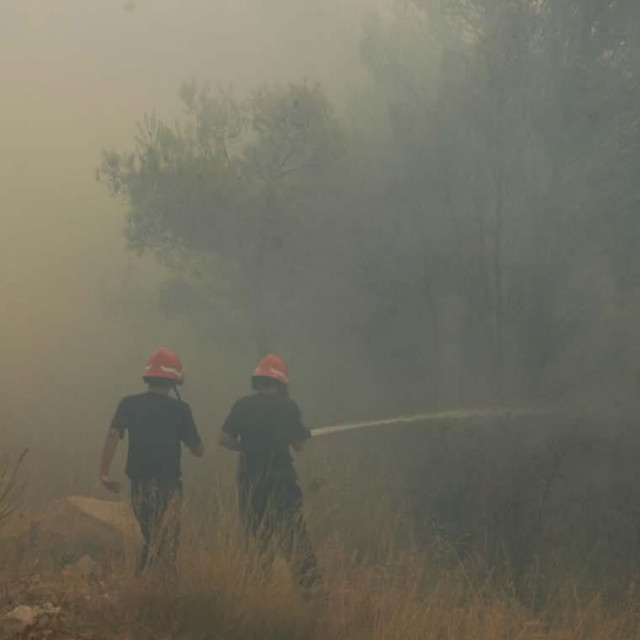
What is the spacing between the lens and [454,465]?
11.0m

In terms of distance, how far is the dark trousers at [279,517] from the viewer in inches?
232

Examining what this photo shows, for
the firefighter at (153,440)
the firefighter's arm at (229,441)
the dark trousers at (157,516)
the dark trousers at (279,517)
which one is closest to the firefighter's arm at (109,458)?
the firefighter at (153,440)

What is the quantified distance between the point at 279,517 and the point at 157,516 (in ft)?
2.89

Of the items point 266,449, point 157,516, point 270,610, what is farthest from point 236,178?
point 270,610

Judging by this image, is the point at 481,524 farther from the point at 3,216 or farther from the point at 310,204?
the point at 3,216

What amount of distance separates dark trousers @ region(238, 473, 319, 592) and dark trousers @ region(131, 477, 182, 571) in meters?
0.50

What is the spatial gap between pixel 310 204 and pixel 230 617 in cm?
912

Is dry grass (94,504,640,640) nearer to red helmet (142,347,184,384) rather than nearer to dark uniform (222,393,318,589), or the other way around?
dark uniform (222,393,318,589)

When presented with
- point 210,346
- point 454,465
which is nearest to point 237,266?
point 210,346

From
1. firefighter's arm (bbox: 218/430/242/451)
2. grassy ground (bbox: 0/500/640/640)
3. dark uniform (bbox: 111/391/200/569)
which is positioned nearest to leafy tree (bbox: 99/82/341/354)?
firefighter's arm (bbox: 218/430/242/451)

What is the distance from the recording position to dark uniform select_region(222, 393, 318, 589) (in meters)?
6.34

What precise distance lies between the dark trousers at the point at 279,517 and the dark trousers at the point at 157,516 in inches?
19.6

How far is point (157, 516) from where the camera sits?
232 inches

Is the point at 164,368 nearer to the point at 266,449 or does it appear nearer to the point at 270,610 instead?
the point at 266,449
